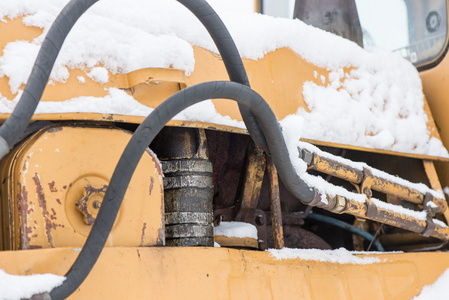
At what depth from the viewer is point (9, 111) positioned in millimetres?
1211

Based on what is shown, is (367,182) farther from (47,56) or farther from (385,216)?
(47,56)

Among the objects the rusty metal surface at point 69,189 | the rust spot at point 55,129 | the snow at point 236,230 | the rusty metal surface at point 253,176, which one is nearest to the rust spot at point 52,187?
the rusty metal surface at point 69,189

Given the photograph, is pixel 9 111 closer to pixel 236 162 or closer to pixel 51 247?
pixel 51 247

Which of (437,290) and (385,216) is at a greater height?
(385,216)

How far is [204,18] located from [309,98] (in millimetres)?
621

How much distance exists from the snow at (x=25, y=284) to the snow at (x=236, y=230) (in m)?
0.63

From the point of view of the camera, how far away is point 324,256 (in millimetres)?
1685

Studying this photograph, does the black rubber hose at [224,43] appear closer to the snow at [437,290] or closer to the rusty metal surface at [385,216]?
the rusty metal surface at [385,216]

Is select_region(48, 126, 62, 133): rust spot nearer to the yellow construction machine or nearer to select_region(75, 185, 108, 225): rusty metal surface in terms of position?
the yellow construction machine

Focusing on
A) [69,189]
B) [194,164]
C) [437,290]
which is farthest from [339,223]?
[69,189]

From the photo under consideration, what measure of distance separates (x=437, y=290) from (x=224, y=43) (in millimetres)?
1096

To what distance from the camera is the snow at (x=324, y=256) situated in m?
1.58

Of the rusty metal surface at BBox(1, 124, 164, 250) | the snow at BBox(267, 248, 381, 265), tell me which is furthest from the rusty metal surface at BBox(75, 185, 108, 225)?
the snow at BBox(267, 248, 381, 265)

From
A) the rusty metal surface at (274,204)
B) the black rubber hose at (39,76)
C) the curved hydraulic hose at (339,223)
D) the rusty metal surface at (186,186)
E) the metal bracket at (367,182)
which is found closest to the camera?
the black rubber hose at (39,76)
